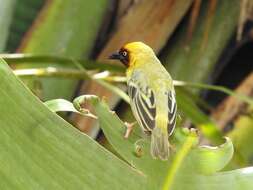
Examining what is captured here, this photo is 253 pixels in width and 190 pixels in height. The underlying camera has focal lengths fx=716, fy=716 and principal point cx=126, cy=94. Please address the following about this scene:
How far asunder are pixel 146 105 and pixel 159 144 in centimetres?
28

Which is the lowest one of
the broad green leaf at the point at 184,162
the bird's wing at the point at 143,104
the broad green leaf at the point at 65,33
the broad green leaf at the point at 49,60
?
the broad green leaf at the point at 65,33

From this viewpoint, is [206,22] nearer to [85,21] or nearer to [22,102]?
[85,21]

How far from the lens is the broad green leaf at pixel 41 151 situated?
93cm

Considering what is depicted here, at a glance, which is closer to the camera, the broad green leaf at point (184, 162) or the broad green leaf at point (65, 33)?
the broad green leaf at point (184, 162)

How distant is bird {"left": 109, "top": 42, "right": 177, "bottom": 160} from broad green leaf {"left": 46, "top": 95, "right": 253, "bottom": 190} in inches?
1.0

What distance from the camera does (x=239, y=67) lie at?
2830 millimetres


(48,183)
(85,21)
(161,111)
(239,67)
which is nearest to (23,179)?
(48,183)

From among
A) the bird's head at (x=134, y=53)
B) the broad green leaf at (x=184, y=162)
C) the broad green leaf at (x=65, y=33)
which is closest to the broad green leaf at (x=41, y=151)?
the broad green leaf at (x=184, y=162)

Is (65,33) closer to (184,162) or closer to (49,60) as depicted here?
(49,60)

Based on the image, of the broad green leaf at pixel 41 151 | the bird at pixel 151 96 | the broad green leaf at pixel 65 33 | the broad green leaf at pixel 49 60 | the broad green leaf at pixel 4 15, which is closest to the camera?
the broad green leaf at pixel 41 151

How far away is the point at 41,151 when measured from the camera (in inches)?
37.2

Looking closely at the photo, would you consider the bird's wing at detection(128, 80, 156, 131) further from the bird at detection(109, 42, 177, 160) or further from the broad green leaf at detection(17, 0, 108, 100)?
the broad green leaf at detection(17, 0, 108, 100)

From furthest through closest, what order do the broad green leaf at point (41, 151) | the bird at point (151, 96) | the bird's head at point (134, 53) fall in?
the bird's head at point (134, 53), the bird at point (151, 96), the broad green leaf at point (41, 151)

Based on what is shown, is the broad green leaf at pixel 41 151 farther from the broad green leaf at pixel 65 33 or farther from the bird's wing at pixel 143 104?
the broad green leaf at pixel 65 33
